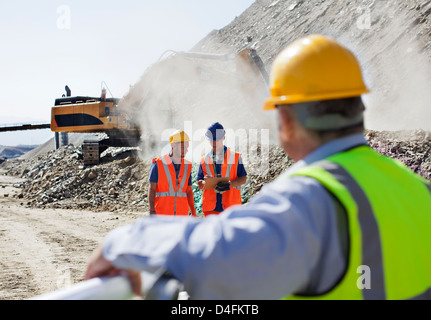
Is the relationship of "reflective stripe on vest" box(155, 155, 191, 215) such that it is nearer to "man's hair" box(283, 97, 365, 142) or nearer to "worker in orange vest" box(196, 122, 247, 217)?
"worker in orange vest" box(196, 122, 247, 217)

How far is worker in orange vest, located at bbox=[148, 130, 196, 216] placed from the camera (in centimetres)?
545

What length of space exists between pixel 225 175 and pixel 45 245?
471 cm

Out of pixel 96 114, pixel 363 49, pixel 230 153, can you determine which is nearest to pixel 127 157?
pixel 96 114

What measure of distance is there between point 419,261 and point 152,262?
2.33 feet

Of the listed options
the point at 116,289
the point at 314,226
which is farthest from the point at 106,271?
the point at 314,226

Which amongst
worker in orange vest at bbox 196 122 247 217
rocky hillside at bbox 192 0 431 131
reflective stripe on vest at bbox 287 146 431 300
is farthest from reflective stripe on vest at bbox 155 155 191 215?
rocky hillside at bbox 192 0 431 131

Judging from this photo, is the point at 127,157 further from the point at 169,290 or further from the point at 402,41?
the point at 169,290

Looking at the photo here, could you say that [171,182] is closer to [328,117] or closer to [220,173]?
[220,173]

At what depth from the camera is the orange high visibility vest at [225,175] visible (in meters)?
5.51

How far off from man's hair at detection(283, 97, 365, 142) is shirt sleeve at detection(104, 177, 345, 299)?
22 centimetres

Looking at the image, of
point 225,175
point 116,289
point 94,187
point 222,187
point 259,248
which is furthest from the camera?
point 94,187

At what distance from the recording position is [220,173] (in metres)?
5.73

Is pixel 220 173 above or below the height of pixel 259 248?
below
